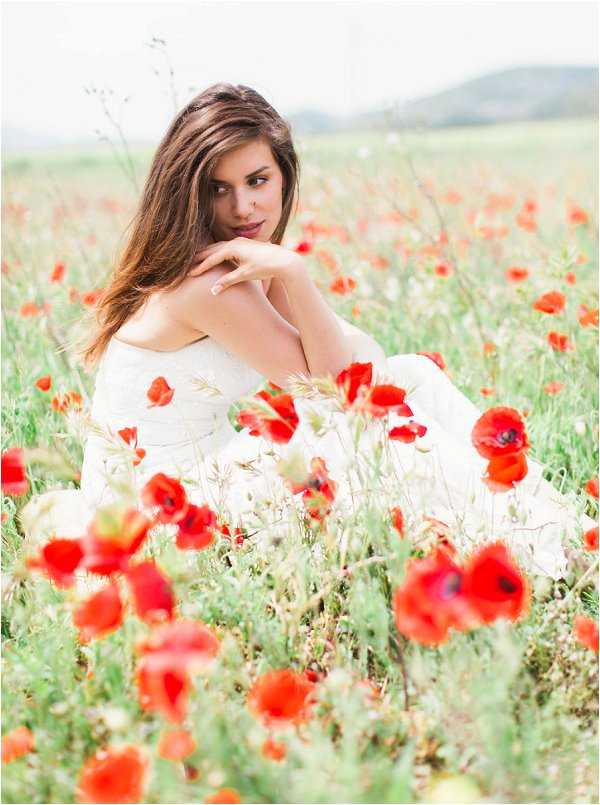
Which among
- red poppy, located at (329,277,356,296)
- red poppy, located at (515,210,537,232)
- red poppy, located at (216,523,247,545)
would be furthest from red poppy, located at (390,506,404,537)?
red poppy, located at (515,210,537,232)

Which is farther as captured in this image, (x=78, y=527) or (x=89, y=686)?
(x=78, y=527)

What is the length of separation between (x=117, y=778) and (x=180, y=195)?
1.61 m

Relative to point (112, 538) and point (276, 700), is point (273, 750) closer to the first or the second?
point (276, 700)

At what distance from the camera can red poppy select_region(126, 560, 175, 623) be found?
3.81 feet

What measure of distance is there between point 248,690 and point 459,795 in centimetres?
44

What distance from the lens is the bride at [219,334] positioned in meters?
2.18

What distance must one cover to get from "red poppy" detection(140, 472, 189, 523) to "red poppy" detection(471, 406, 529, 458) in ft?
1.85

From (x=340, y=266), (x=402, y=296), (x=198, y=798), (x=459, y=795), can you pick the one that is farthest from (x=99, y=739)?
(x=402, y=296)

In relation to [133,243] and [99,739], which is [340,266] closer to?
[133,243]

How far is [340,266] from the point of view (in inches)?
141

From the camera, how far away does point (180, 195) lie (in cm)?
231

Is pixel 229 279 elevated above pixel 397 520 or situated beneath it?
elevated above

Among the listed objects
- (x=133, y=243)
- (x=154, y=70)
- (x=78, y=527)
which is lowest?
(x=78, y=527)

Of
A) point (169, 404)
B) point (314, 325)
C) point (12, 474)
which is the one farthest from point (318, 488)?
point (169, 404)
